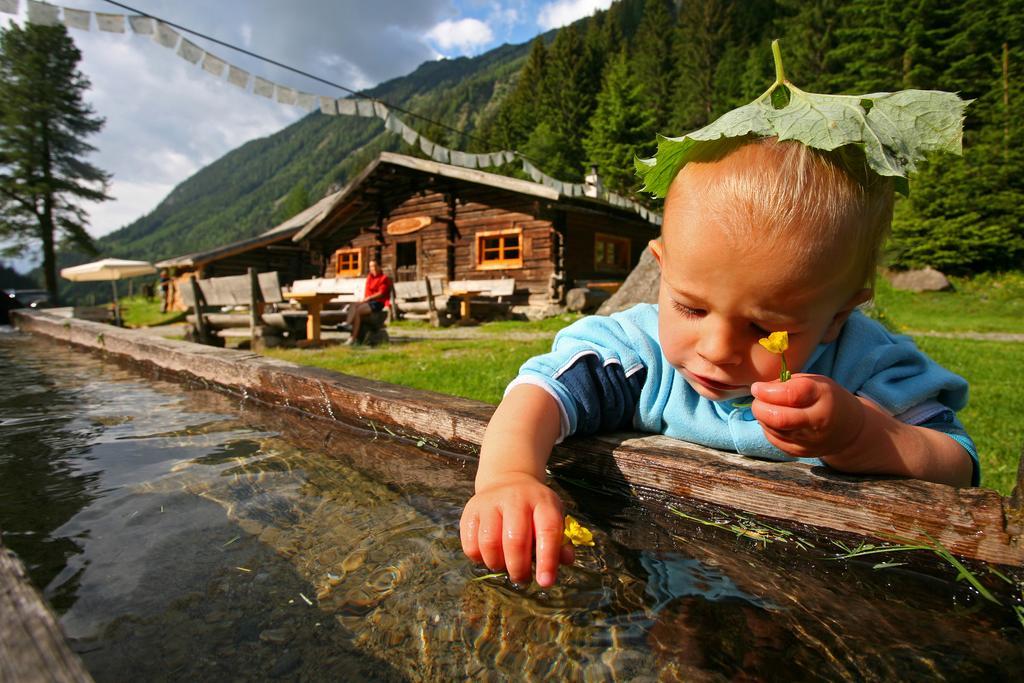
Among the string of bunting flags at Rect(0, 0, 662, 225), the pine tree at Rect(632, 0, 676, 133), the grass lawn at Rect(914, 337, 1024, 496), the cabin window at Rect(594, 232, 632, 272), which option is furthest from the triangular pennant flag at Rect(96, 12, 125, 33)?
the pine tree at Rect(632, 0, 676, 133)

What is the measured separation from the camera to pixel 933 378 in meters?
1.37

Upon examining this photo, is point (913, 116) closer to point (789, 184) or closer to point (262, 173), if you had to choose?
point (789, 184)

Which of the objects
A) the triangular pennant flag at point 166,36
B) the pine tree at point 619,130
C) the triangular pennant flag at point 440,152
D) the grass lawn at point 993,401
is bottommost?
the grass lawn at point 993,401

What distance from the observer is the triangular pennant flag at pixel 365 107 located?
29.8 feet

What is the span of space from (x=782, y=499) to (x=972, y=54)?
101 ft

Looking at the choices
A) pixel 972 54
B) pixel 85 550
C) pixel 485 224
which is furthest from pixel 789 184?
pixel 972 54

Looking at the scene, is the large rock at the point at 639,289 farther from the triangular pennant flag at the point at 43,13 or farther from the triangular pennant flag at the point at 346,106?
the triangular pennant flag at the point at 43,13

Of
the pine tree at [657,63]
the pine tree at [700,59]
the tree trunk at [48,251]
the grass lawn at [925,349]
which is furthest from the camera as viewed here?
the pine tree at [657,63]

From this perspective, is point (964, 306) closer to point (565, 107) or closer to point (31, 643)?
point (31, 643)

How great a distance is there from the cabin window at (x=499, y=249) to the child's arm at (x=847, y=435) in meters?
14.7

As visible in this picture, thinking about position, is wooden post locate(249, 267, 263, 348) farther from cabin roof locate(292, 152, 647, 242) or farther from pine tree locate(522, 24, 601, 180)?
pine tree locate(522, 24, 601, 180)

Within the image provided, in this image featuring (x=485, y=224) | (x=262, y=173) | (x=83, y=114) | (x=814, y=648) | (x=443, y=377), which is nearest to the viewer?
(x=814, y=648)

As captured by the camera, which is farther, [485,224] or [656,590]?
[485,224]

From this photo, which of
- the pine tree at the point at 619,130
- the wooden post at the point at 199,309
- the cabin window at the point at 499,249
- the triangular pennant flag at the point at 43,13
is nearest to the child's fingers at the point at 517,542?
the triangular pennant flag at the point at 43,13
